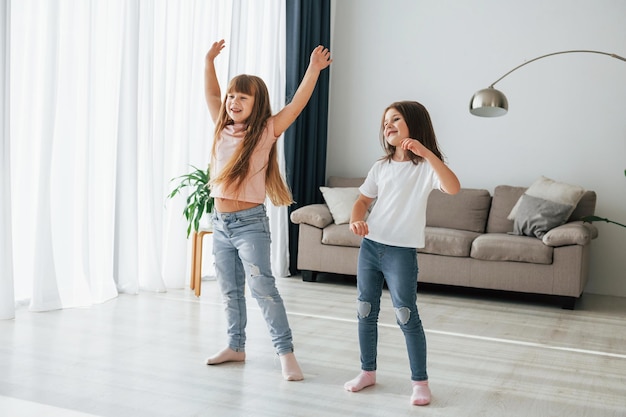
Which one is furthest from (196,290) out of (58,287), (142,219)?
(58,287)

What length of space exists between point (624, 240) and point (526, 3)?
199 centimetres

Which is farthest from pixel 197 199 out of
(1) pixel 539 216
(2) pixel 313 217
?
(1) pixel 539 216

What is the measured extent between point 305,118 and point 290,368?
3377 millimetres

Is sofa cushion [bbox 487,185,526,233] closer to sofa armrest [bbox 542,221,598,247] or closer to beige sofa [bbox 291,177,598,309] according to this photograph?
beige sofa [bbox 291,177,598,309]

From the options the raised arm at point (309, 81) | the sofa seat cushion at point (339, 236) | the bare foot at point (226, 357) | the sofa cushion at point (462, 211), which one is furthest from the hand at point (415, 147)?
the sofa cushion at point (462, 211)

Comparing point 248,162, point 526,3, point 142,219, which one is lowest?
point 142,219

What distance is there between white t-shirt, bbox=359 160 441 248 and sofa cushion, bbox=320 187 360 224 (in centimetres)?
259

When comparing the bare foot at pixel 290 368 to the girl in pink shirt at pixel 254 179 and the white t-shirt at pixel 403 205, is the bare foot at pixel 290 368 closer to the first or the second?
the girl in pink shirt at pixel 254 179

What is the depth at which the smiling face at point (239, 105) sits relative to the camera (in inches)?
96.7

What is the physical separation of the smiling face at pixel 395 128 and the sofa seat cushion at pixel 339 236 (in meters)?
2.43

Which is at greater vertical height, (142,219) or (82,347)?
(142,219)

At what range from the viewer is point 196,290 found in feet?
13.3

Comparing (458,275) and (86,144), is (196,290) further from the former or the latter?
(458,275)

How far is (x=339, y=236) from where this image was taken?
4777 mm
